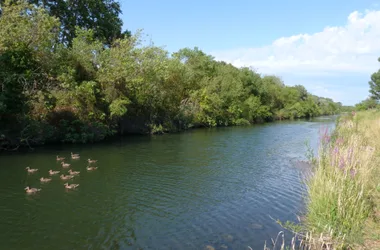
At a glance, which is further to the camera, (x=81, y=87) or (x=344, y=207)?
(x=81, y=87)

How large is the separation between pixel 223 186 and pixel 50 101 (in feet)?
56.9

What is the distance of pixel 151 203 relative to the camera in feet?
42.6

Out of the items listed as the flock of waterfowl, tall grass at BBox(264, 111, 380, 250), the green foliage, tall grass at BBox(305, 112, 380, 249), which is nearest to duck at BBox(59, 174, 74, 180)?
the flock of waterfowl

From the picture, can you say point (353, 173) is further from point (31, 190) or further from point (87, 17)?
point (87, 17)

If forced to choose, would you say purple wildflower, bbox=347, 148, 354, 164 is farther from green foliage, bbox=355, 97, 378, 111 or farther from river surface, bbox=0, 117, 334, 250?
green foliage, bbox=355, 97, 378, 111

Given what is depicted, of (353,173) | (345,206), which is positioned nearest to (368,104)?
(353,173)

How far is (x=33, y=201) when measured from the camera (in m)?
12.9

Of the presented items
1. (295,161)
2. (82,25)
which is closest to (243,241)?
(295,161)

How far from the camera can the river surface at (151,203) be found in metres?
9.60

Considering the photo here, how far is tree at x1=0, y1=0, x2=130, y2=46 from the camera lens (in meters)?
42.3

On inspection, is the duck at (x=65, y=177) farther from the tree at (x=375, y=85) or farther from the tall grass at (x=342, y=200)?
the tree at (x=375, y=85)

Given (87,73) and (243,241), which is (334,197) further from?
(87,73)

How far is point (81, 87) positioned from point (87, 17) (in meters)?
21.1

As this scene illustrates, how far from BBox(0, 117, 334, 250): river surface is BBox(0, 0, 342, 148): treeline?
4298 millimetres
